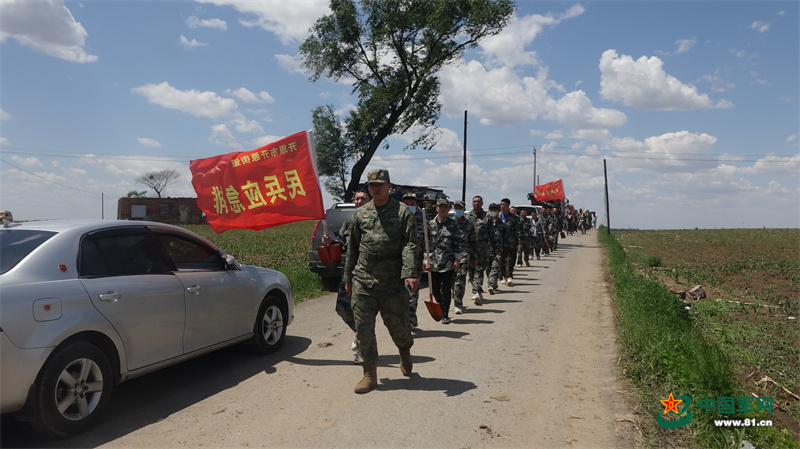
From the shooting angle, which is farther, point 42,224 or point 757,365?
point 757,365

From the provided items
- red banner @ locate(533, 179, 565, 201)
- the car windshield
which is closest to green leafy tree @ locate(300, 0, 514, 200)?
red banner @ locate(533, 179, 565, 201)

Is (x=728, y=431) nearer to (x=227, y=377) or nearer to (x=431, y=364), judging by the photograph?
(x=431, y=364)

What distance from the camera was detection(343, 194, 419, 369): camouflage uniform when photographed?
17.1ft

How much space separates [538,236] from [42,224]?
705 inches

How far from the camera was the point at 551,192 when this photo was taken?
114 ft

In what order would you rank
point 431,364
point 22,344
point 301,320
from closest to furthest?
point 22,344 < point 431,364 < point 301,320

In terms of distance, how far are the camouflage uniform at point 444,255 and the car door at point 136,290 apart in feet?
13.5

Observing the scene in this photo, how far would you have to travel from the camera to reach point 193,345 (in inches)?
211

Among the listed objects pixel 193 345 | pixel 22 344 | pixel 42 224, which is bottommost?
pixel 193 345

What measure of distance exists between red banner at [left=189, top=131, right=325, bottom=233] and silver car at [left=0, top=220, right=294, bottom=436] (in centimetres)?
86

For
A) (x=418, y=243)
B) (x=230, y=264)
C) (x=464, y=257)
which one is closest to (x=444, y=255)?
(x=418, y=243)

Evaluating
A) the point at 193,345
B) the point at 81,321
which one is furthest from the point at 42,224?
the point at 193,345

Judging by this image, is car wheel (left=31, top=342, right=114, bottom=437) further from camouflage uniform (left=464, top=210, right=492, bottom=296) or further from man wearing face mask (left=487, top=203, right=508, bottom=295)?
man wearing face mask (left=487, top=203, right=508, bottom=295)

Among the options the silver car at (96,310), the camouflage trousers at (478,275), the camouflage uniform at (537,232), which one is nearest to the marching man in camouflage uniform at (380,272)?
the silver car at (96,310)
